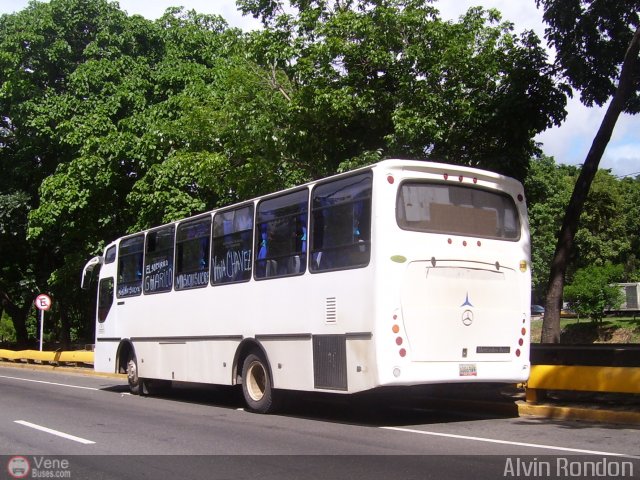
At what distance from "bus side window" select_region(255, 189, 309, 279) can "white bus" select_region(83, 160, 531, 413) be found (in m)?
0.03

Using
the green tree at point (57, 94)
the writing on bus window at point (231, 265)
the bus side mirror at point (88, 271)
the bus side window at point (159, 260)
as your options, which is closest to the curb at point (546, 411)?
the writing on bus window at point (231, 265)

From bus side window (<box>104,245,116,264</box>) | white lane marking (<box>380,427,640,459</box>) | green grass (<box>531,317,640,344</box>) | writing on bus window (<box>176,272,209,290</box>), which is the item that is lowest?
white lane marking (<box>380,427,640,459</box>)

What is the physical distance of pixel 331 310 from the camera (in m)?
10.3

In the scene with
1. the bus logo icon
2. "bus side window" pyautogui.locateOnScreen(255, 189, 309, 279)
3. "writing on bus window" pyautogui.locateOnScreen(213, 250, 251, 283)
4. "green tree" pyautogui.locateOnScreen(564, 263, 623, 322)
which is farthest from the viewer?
"green tree" pyautogui.locateOnScreen(564, 263, 623, 322)

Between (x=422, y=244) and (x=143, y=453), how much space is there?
4.50 meters

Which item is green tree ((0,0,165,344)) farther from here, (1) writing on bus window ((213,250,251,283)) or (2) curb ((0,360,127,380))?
(1) writing on bus window ((213,250,251,283))

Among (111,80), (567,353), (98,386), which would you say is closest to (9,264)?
(111,80)

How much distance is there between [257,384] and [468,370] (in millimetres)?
4014

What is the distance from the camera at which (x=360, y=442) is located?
8836 mm

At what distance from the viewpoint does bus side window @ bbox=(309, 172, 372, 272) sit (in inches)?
388

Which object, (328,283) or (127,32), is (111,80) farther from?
(328,283)

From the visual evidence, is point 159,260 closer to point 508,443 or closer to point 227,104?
point 227,104

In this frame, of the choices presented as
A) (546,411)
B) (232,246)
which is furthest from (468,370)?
(232,246)

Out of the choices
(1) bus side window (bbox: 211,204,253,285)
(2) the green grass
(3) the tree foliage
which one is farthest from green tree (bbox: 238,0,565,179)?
(2) the green grass
